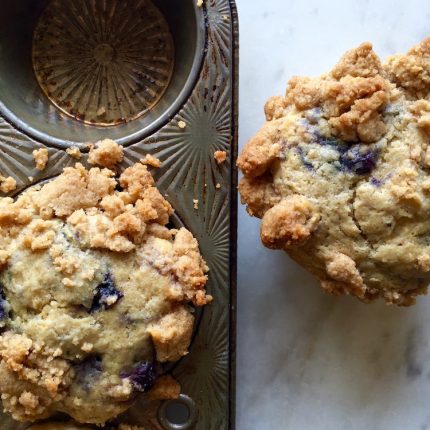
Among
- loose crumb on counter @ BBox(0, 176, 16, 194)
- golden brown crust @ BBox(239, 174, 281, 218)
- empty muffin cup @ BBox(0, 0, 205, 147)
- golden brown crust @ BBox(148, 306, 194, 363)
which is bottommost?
golden brown crust @ BBox(148, 306, 194, 363)

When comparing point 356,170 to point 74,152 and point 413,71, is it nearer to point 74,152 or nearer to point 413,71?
point 413,71

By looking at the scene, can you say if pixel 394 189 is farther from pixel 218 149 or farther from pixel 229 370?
pixel 229 370

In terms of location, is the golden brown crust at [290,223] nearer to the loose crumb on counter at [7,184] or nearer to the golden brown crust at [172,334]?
the golden brown crust at [172,334]

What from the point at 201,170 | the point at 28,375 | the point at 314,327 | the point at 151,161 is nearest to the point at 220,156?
the point at 201,170

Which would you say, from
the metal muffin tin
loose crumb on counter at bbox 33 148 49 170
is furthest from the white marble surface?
loose crumb on counter at bbox 33 148 49 170

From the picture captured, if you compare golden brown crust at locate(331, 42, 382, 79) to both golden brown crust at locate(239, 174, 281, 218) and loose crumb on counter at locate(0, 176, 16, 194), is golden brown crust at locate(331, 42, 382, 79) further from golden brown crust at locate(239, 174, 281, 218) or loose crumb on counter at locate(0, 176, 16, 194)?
loose crumb on counter at locate(0, 176, 16, 194)

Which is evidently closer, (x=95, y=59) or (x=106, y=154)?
(x=106, y=154)
